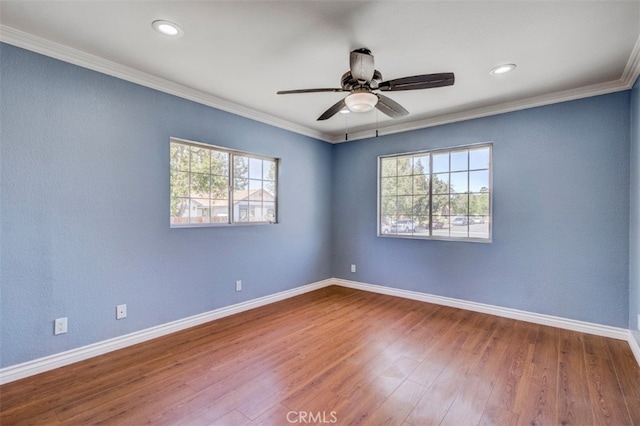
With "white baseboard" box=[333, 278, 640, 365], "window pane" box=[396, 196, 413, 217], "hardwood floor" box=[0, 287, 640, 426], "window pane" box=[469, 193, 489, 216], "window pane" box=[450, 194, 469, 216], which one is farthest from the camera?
"window pane" box=[396, 196, 413, 217]

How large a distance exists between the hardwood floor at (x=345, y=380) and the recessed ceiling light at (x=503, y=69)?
259 centimetres

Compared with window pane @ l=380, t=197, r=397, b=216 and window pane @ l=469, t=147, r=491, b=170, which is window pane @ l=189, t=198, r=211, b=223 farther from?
window pane @ l=469, t=147, r=491, b=170

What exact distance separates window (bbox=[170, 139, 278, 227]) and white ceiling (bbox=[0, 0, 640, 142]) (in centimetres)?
68

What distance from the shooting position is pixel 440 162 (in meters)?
4.20

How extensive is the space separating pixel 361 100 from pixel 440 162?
2.35 meters

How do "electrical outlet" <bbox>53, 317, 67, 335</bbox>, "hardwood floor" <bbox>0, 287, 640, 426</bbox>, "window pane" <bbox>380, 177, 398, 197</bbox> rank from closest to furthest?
"hardwood floor" <bbox>0, 287, 640, 426</bbox> < "electrical outlet" <bbox>53, 317, 67, 335</bbox> < "window pane" <bbox>380, 177, 398, 197</bbox>

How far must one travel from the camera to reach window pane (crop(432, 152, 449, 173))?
4145 millimetres

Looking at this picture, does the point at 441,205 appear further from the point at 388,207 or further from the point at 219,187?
the point at 219,187

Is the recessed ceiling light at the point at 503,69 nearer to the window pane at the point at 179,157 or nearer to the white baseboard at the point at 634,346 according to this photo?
the white baseboard at the point at 634,346

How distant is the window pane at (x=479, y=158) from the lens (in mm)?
3816

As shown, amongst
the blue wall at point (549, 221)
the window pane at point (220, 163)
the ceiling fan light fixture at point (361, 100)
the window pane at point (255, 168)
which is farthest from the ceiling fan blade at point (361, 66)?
the blue wall at point (549, 221)

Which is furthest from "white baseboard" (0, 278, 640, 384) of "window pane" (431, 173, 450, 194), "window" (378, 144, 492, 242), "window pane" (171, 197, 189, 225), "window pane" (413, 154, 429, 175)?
"window pane" (413, 154, 429, 175)

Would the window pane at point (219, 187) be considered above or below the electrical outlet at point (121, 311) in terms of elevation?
above

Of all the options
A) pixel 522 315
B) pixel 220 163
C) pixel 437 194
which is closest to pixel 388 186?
pixel 437 194
